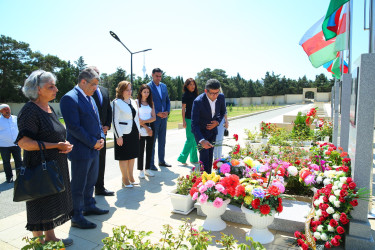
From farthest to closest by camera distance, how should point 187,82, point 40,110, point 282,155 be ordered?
1. point 187,82
2. point 282,155
3. point 40,110

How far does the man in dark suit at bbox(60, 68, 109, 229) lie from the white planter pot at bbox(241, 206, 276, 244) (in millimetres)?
1889

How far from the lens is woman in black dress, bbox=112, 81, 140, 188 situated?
14.2 feet

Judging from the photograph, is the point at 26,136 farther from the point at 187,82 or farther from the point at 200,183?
the point at 187,82

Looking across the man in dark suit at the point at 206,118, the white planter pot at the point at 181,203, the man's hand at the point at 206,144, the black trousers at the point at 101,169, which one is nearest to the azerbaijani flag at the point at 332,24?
the man in dark suit at the point at 206,118

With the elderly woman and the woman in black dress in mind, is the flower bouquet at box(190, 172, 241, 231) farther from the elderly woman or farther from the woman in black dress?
the woman in black dress

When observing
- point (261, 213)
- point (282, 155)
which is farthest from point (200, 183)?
point (282, 155)

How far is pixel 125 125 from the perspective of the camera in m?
4.38

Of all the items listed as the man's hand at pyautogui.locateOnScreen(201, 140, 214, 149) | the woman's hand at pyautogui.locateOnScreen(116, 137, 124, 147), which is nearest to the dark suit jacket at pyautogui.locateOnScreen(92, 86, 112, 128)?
the woman's hand at pyautogui.locateOnScreen(116, 137, 124, 147)

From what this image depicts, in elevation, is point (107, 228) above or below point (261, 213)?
below

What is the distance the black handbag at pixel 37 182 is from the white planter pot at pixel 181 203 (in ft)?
5.12

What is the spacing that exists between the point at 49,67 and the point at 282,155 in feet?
166

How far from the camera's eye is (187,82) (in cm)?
584

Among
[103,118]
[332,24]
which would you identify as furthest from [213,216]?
[332,24]

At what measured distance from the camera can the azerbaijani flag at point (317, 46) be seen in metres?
5.98
